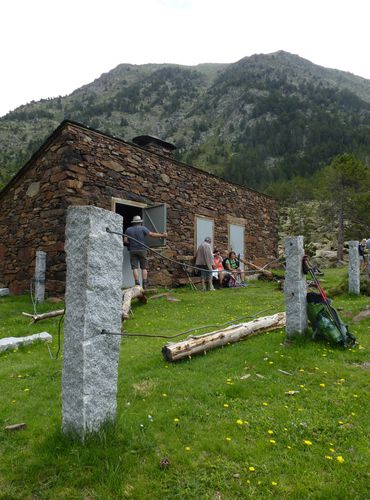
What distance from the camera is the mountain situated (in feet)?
192

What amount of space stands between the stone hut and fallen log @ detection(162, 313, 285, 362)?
5.20 meters

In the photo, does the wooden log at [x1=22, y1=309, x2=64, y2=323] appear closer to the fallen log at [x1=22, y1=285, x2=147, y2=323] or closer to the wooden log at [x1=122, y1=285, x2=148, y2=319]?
the fallen log at [x1=22, y1=285, x2=147, y2=323]

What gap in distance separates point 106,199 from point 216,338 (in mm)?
6231

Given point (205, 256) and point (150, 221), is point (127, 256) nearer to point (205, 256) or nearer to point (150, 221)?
point (150, 221)

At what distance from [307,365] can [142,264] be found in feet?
19.2

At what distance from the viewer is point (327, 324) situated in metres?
5.05

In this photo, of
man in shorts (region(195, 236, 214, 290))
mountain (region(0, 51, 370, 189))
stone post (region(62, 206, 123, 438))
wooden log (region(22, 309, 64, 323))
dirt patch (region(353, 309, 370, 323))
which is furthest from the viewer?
mountain (region(0, 51, 370, 189))

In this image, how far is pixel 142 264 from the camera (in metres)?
9.42

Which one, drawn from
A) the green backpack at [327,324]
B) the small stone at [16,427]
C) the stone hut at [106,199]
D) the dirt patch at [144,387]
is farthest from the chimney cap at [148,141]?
the small stone at [16,427]

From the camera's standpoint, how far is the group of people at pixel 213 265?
11.5 metres

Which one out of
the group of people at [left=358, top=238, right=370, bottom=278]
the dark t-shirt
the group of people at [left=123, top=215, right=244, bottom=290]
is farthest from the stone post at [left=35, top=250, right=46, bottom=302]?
the group of people at [left=358, top=238, right=370, bottom=278]

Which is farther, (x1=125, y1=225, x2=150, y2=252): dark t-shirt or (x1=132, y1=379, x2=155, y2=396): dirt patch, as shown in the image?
(x1=125, y1=225, x2=150, y2=252): dark t-shirt

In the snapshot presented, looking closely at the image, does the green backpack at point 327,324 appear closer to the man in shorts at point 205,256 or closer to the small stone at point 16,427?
the small stone at point 16,427

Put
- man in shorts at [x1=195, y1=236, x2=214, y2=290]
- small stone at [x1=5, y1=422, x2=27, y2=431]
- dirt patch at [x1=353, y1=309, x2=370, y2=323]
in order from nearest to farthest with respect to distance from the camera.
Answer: small stone at [x1=5, y1=422, x2=27, y2=431], dirt patch at [x1=353, y1=309, x2=370, y2=323], man in shorts at [x1=195, y1=236, x2=214, y2=290]
